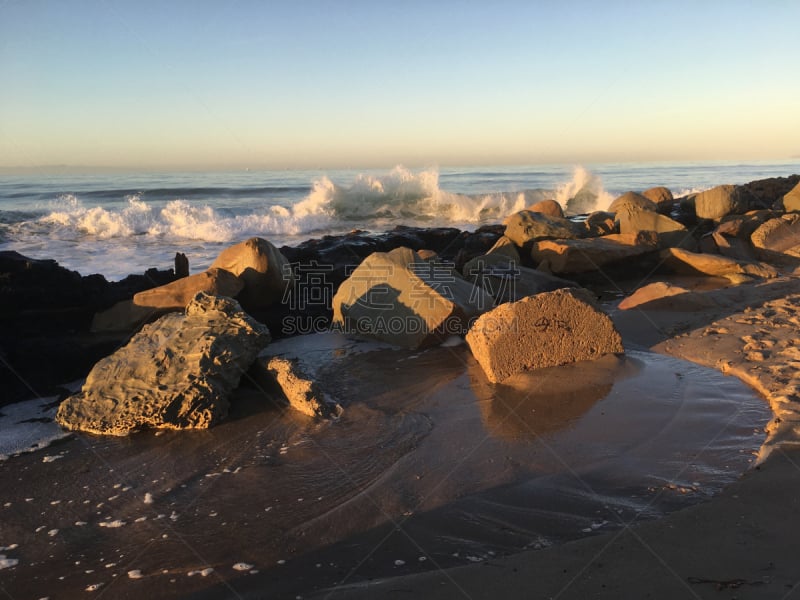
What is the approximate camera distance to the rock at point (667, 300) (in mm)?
5855

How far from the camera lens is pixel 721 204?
11.5 m

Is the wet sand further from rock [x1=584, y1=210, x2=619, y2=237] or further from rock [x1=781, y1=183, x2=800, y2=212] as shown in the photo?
rock [x1=781, y1=183, x2=800, y2=212]

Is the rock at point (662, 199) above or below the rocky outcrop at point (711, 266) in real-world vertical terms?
above

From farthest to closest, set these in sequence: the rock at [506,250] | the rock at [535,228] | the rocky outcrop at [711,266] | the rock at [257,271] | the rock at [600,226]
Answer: the rock at [600,226] → the rock at [535,228] → the rock at [506,250] → the rocky outcrop at [711,266] → the rock at [257,271]

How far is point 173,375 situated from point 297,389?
887 mm

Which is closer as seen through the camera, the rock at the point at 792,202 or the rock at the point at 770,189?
the rock at the point at 792,202

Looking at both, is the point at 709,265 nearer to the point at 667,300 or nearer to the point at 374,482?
the point at 667,300

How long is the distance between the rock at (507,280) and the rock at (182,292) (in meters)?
2.72

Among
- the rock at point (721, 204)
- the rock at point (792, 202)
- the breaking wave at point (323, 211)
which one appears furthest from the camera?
the breaking wave at point (323, 211)

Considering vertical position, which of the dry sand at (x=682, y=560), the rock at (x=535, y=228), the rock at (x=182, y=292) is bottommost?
the dry sand at (x=682, y=560)

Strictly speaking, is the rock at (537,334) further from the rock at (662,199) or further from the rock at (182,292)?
the rock at (662,199)

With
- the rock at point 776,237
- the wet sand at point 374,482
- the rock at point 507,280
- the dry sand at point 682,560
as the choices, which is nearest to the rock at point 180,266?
the wet sand at point 374,482

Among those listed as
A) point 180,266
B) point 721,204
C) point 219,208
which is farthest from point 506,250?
point 219,208

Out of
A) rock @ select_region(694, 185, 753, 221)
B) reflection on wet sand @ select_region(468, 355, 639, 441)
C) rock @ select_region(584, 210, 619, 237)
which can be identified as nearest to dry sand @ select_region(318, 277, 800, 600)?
reflection on wet sand @ select_region(468, 355, 639, 441)
